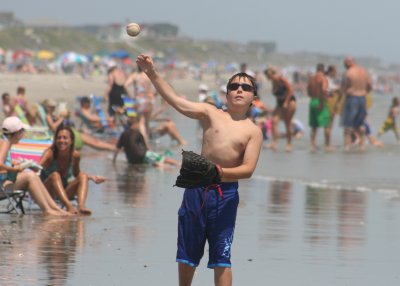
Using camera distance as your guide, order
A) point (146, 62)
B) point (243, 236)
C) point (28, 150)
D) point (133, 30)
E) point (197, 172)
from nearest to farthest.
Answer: point (197, 172), point (146, 62), point (133, 30), point (243, 236), point (28, 150)

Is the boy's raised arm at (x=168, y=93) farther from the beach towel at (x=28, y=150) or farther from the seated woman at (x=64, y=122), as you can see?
the seated woman at (x=64, y=122)

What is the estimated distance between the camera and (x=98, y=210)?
11.7 meters

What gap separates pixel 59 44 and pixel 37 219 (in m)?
149

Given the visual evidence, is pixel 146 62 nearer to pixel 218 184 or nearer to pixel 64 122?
pixel 218 184

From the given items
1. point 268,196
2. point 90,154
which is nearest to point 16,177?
point 268,196

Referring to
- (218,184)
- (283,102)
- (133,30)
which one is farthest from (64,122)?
(218,184)

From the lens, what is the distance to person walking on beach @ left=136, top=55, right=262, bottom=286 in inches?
266

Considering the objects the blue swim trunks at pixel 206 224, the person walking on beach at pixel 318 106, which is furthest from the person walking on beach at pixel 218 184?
the person walking on beach at pixel 318 106

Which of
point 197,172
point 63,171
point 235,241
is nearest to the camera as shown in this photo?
point 197,172

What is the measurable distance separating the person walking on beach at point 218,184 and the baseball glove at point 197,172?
123mm

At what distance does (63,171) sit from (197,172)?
535cm

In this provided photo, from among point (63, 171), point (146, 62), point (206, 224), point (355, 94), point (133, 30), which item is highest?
point (355, 94)

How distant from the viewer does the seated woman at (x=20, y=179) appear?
11.1 meters

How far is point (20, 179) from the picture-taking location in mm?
11172
